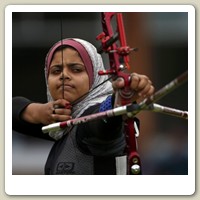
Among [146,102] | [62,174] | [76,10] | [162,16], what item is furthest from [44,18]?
[146,102]

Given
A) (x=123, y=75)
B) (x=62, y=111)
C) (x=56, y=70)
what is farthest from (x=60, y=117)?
(x=123, y=75)

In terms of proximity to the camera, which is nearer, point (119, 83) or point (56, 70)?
point (119, 83)

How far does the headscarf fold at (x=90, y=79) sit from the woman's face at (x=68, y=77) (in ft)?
0.03

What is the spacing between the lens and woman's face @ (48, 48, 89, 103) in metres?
1.38

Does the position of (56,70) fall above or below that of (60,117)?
above

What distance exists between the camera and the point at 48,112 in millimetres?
1399

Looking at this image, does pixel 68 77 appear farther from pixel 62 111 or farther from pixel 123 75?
pixel 123 75

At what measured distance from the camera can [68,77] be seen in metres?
1.38

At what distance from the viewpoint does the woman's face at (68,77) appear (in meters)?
1.38

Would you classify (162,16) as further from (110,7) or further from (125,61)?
(125,61)

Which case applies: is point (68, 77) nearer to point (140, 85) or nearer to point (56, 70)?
point (56, 70)

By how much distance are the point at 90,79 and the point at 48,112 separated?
108mm

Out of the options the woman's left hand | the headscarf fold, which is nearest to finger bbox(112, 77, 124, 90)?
the woman's left hand

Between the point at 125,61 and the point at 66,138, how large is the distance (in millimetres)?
247
